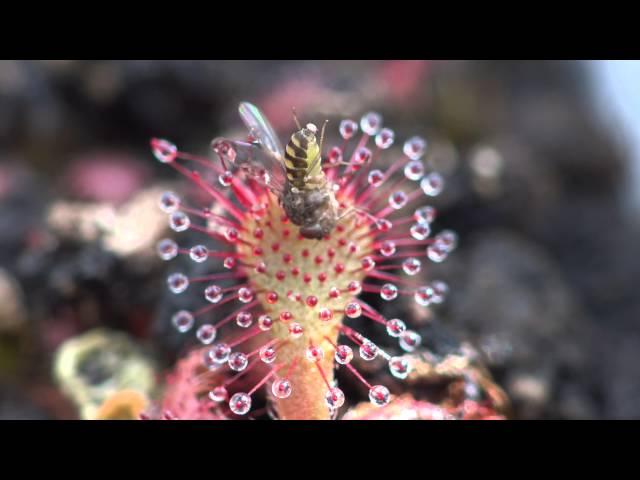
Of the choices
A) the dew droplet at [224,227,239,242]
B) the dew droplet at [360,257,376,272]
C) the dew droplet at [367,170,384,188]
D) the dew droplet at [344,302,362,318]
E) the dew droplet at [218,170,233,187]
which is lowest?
the dew droplet at [344,302,362,318]

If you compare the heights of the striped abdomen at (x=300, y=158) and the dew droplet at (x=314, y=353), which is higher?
the striped abdomen at (x=300, y=158)

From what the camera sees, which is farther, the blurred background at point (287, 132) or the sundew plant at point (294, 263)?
the blurred background at point (287, 132)

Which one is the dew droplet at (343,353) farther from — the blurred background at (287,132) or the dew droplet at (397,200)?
the blurred background at (287,132)

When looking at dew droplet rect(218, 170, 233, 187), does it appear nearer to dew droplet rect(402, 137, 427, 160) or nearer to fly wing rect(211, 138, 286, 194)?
fly wing rect(211, 138, 286, 194)

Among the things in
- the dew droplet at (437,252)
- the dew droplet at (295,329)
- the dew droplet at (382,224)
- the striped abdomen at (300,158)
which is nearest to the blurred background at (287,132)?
the dew droplet at (437,252)

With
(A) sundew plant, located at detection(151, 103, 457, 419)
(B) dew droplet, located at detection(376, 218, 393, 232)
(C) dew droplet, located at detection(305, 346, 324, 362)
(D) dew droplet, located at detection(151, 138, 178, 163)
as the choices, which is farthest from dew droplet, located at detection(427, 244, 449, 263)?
(D) dew droplet, located at detection(151, 138, 178, 163)

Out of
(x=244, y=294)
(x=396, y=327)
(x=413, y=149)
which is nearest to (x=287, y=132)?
(x=413, y=149)
